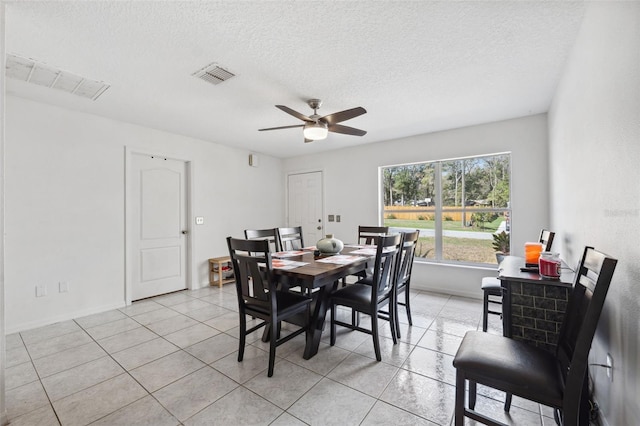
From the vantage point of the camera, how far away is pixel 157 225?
13.4ft

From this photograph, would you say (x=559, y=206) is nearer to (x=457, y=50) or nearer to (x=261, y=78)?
(x=457, y=50)

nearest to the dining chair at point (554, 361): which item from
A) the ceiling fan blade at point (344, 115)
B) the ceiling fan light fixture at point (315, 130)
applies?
the ceiling fan blade at point (344, 115)

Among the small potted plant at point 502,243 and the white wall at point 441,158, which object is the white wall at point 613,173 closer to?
the white wall at point 441,158

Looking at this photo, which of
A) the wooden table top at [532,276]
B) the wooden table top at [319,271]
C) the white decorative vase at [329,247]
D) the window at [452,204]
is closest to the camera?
the wooden table top at [532,276]

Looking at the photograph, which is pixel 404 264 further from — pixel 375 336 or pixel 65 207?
pixel 65 207

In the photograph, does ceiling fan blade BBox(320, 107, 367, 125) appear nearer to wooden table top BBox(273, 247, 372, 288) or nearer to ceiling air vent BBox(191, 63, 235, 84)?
ceiling air vent BBox(191, 63, 235, 84)

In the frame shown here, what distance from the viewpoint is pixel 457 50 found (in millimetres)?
2080

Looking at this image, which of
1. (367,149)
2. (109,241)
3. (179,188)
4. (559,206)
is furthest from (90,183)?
(559,206)

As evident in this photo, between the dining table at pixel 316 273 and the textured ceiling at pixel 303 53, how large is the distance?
166 centimetres

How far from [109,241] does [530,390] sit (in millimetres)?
4342

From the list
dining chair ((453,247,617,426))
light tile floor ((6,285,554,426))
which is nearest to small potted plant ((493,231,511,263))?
light tile floor ((6,285,554,426))

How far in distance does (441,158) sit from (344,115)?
2228mm

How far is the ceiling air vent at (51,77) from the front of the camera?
2.24 m

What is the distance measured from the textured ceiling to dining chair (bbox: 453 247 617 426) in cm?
158
